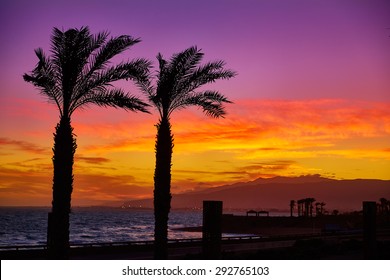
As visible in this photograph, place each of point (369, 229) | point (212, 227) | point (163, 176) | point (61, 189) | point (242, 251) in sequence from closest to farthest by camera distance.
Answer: point (212, 227) → point (61, 189) → point (369, 229) → point (163, 176) → point (242, 251)

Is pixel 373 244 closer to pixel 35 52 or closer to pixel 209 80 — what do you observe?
pixel 209 80

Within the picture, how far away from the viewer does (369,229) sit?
51.7 feet

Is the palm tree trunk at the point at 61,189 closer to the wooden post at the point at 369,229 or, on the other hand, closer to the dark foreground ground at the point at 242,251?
the dark foreground ground at the point at 242,251

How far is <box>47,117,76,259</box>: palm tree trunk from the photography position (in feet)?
49.2

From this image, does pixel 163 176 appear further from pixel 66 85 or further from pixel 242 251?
pixel 242 251

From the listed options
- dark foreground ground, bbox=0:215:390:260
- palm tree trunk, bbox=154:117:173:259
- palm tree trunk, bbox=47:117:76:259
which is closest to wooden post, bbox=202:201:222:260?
dark foreground ground, bbox=0:215:390:260

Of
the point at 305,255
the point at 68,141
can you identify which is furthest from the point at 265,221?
the point at 68,141

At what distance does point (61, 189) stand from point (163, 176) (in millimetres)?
3777

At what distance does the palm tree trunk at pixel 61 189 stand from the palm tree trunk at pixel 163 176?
3.19m

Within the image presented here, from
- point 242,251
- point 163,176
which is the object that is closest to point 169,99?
point 163,176

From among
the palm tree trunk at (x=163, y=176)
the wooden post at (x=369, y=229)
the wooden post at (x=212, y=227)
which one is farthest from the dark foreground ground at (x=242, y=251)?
the palm tree trunk at (x=163, y=176)

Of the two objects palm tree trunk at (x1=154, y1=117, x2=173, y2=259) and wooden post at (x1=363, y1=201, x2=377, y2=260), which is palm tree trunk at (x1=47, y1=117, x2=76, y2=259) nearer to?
palm tree trunk at (x1=154, y1=117, x2=173, y2=259)

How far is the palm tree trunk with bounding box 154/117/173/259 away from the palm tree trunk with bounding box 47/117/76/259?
3188 mm
